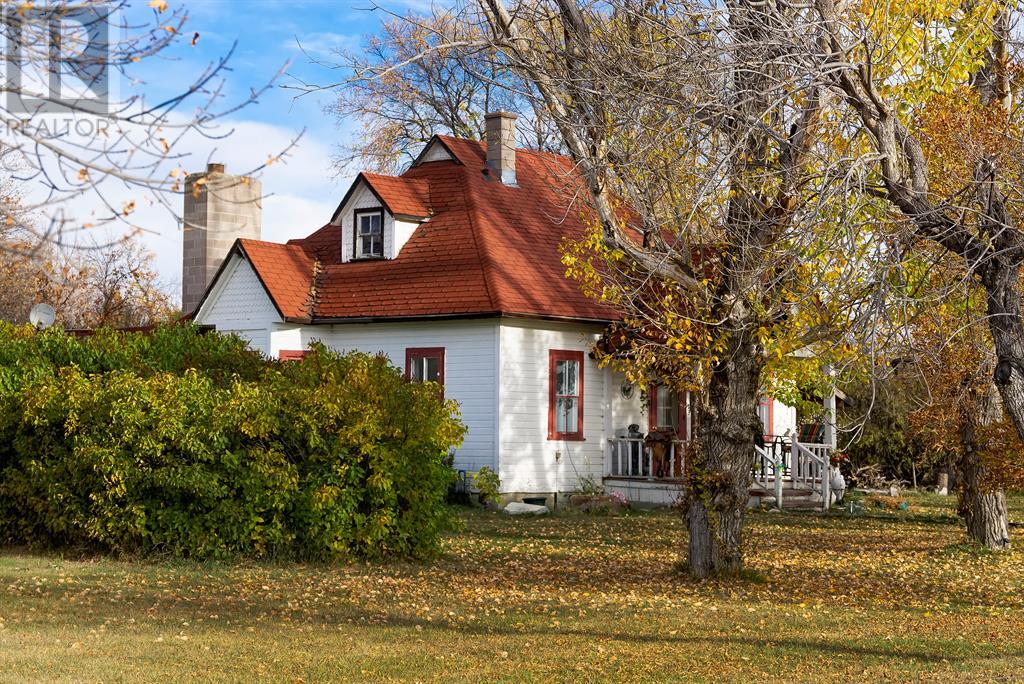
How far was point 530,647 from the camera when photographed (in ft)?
31.9

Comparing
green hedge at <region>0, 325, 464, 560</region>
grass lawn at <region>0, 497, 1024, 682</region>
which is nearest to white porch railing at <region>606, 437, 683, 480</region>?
grass lawn at <region>0, 497, 1024, 682</region>

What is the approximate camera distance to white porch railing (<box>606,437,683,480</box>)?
2400 cm

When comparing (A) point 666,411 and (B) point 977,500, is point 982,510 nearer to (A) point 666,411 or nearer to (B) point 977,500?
(B) point 977,500

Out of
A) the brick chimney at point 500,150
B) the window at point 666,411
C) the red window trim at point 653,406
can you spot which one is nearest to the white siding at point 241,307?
the brick chimney at point 500,150

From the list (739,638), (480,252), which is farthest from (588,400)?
(739,638)

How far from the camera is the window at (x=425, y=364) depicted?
76.9ft

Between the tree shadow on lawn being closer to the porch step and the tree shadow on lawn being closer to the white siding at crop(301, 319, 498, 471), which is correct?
the white siding at crop(301, 319, 498, 471)

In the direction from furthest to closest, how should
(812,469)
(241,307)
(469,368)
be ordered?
(241,307) < (812,469) < (469,368)

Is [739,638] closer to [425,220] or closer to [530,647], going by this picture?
[530,647]

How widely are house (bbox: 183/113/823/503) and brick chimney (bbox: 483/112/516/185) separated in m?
0.03

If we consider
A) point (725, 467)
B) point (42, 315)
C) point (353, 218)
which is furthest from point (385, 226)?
point (725, 467)

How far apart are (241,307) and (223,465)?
1216 centimetres

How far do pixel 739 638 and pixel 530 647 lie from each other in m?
1.80

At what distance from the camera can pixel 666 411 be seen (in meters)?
26.0
